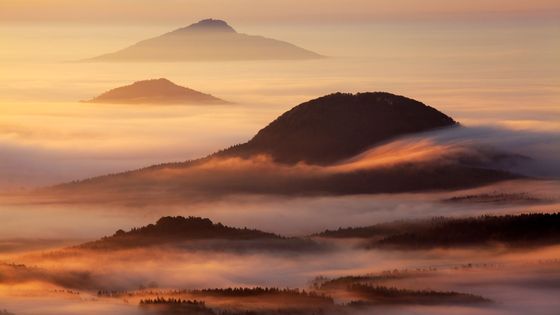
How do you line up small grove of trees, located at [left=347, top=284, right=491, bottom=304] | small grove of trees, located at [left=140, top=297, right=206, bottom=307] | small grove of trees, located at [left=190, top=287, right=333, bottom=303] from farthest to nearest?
small grove of trees, located at [left=190, top=287, right=333, bottom=303]
small grove of trees, located at [left=140, top=297, right=206, bottom=307]
small grove of trees, located at [left=347, top=284, right=491, bottom=304]

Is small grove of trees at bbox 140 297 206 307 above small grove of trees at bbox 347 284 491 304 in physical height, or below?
above

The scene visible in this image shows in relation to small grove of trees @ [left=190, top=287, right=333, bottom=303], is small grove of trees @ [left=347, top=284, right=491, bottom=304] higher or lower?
lower

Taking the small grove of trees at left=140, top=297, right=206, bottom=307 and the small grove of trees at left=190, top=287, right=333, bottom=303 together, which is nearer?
the small grove of trees at left=140, top=297, right=206, bottom=307

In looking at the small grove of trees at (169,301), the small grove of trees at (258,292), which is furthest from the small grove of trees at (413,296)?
the small grove of trees at (169,301)

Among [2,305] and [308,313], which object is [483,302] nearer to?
[308,313]

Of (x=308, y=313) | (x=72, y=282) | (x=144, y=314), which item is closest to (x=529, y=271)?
(x=308, y=313)

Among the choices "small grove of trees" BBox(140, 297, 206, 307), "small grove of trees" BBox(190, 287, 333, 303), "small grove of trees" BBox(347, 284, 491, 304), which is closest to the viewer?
"small grove of trees" BBox(347, 284, 491, 304)

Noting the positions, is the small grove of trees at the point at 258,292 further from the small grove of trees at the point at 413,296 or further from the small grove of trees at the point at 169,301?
the small grove of trees at the point at 169,301

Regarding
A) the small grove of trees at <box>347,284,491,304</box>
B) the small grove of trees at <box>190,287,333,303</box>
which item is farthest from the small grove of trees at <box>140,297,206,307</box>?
the small grove of trees at <box>347,284,491,304</box>

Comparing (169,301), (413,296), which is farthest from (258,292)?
(413,296)

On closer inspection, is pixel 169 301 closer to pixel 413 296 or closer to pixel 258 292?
pixel 258 292

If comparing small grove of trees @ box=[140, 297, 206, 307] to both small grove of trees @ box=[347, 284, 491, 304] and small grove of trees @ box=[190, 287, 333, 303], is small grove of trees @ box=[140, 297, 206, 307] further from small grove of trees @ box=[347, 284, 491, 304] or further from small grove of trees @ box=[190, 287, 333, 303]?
small grove of trees @ box=[347, 284, 491, 304]
